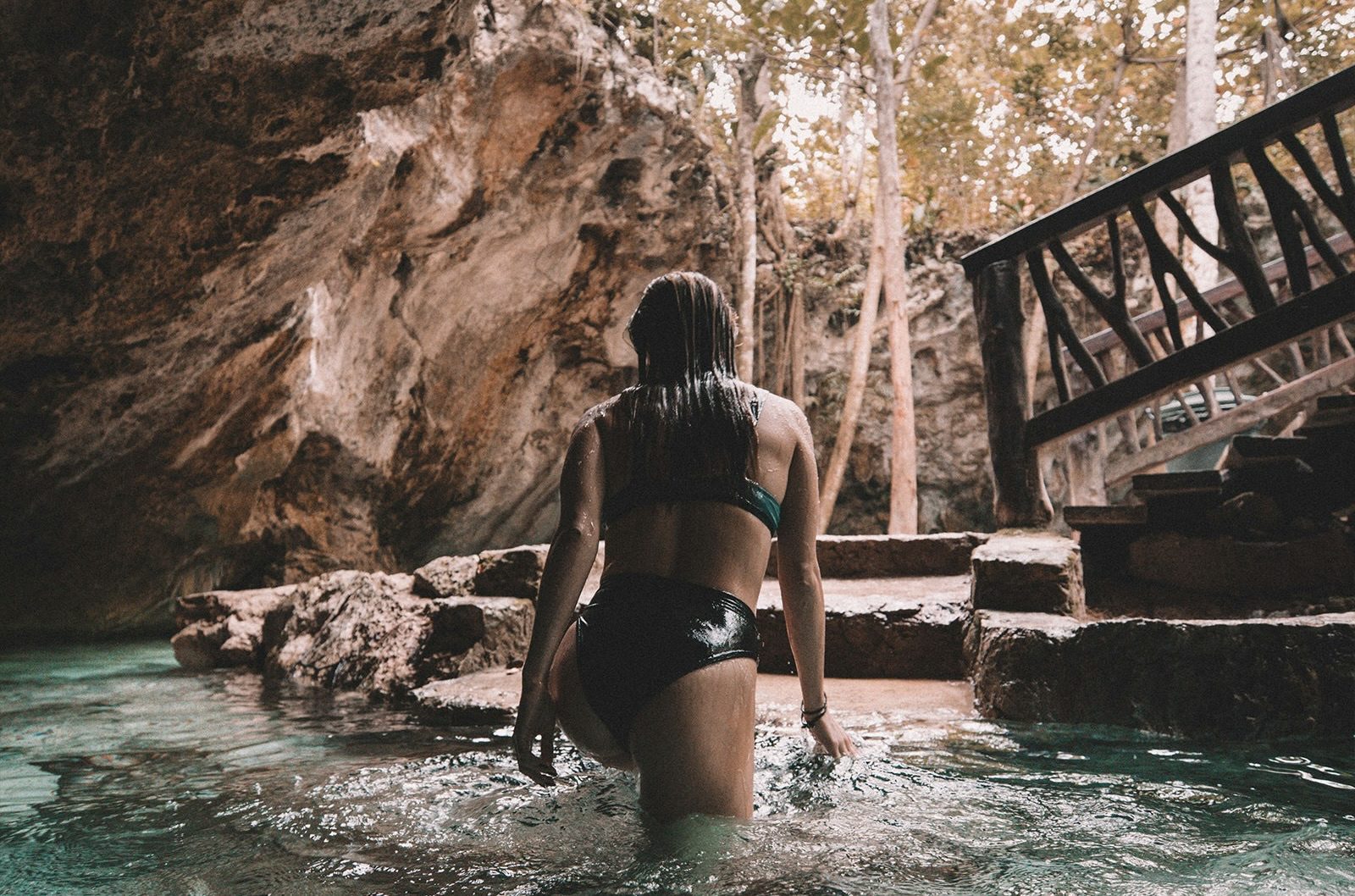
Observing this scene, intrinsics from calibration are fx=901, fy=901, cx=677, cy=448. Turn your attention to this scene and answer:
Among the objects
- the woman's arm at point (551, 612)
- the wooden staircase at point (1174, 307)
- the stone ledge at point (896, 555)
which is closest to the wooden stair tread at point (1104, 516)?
the wooden staircase at point (1174, 307)

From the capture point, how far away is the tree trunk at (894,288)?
11.0m

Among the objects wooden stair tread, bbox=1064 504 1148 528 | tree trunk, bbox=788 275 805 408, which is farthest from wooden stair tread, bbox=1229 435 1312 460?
tree trunk, bbox=788 275 805 408

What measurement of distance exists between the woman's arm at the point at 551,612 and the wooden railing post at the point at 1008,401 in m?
4.40

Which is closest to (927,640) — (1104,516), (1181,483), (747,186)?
(1104,516)

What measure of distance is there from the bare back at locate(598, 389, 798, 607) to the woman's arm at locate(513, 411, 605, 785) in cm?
8

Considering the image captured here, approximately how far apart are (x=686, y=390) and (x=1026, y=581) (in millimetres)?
2704

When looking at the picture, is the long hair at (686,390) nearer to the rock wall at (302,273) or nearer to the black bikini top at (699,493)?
the black bikini top at (699,493)

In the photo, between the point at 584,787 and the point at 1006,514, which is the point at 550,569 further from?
the point at 1006,514

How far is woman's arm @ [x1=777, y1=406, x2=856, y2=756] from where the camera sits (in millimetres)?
2416

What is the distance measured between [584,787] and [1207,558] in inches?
181

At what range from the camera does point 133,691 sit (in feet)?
18.8

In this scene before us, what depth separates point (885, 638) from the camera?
4789mm

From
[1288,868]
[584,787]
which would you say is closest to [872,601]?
[584,787]

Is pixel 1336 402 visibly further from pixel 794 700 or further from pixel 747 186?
pixel 747 186
